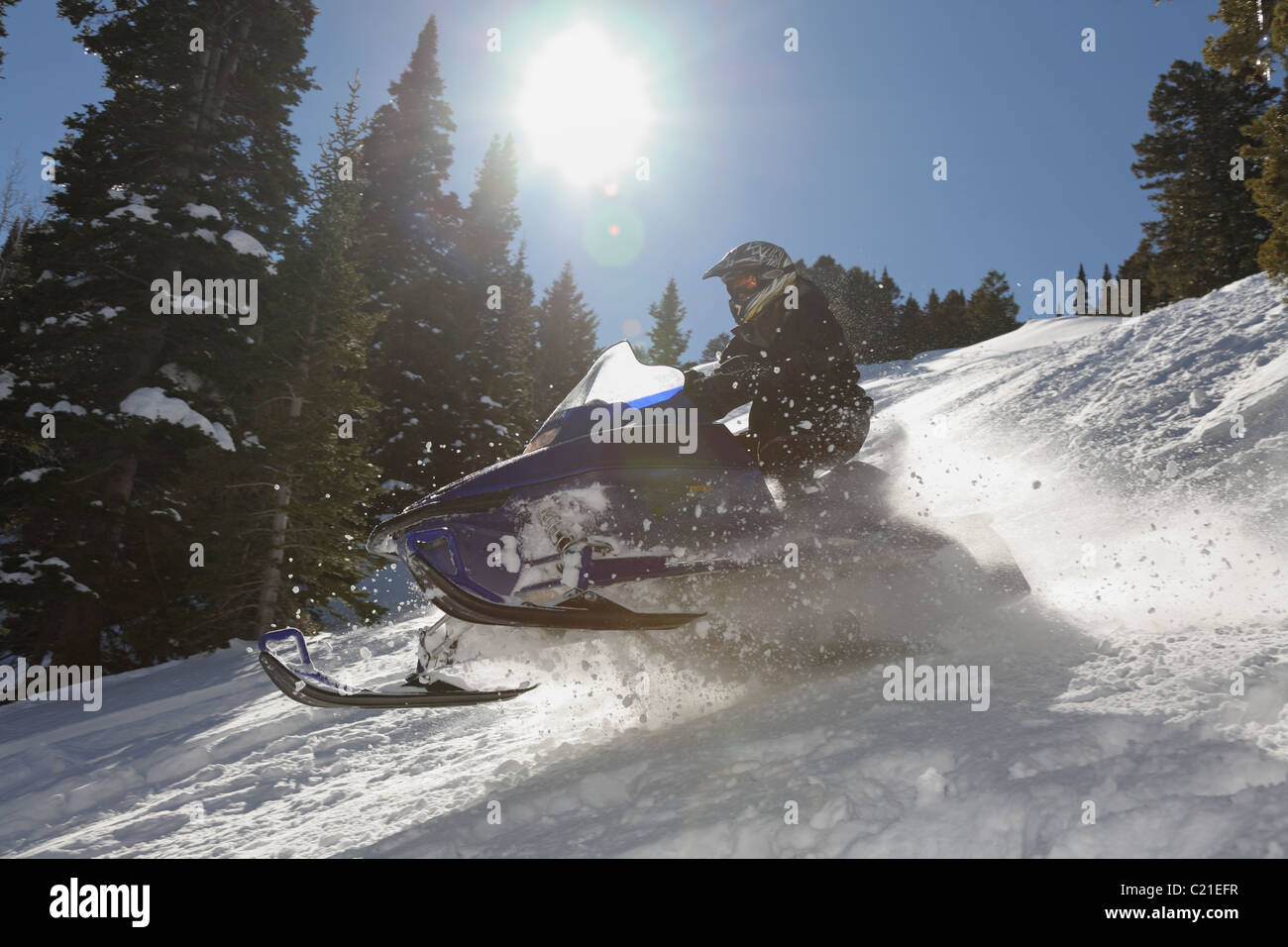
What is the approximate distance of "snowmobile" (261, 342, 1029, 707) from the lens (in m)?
3.46

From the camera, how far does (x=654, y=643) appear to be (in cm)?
385

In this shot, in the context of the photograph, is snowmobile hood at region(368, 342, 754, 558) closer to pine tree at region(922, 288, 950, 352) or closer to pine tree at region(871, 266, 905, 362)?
pine tree at region(871, 266, 905, 362)

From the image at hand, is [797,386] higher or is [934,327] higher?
[934,327]

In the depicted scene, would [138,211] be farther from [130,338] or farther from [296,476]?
[296,476]

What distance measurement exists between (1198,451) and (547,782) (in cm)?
683

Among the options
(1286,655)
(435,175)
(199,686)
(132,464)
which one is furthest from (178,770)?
(435,175)

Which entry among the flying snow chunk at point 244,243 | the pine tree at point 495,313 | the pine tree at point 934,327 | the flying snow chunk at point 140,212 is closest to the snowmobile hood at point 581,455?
the flying snow chunk at point 244,243

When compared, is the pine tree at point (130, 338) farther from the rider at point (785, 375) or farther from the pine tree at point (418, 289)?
the rider at point (785, 375)

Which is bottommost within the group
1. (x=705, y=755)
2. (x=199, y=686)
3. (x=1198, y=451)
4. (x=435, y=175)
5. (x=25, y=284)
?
(x=199, y=686)

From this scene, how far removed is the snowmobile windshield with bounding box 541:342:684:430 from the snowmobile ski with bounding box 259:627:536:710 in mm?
1518

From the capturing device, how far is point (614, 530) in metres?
3.55

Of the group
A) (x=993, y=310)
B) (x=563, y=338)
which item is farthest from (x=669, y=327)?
(x=993, y=310)

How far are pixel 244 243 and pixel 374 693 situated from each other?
12.4 metres
